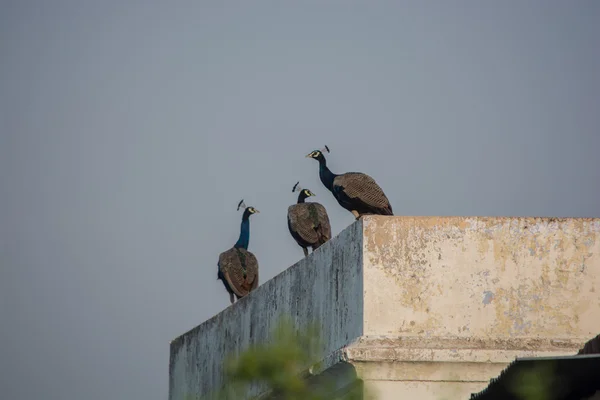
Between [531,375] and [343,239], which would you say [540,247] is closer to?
[343,239]

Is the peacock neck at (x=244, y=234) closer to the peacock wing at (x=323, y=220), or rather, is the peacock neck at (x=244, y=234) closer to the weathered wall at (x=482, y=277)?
the peacock wing at (x=323, y=220)

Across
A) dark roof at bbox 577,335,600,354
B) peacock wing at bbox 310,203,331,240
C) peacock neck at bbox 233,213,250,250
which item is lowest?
dark roof at bbox 577,335,600,354

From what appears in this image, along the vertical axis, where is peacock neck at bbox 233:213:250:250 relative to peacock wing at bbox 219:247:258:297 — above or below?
above

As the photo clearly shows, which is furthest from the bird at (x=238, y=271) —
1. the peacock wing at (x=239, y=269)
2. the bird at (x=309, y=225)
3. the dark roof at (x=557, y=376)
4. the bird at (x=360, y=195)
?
the dark roof at (x=557, y=376)

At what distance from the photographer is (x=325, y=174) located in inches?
706

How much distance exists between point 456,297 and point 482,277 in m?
0.32

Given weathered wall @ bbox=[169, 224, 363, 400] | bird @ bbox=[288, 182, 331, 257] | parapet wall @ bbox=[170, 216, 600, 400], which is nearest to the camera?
parapet wall @ bbox=[170, 216, 600, 400]

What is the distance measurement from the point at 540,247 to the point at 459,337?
1.18 meters

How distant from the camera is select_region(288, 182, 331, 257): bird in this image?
1698 centimetres

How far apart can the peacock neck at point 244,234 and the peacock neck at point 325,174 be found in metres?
2.62

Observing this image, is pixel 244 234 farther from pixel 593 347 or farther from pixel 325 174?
pixel 593 347

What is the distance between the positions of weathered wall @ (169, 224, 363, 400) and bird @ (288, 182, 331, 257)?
1.08 meters

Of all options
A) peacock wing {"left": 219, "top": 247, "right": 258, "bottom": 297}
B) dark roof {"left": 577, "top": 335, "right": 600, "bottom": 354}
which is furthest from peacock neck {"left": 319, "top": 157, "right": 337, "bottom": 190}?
dark roof {"left": 577, "top": 335, "right": 600, "bottom": 354}

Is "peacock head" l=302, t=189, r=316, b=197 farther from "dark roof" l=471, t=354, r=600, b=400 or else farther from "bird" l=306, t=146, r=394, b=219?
"dark roof" l=471, t=354, r=600, b=400
